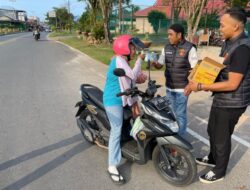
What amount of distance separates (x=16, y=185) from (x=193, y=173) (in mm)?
2033

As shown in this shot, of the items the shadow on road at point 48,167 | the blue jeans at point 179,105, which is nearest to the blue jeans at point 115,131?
the shadow on road at point 48,167

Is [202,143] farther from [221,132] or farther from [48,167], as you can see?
[48,167]

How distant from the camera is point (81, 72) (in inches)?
453

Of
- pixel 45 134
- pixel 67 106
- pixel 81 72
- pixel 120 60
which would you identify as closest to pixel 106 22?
pixel 81 72

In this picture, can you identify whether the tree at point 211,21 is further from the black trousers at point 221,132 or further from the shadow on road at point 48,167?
the black trousers at point 221,132

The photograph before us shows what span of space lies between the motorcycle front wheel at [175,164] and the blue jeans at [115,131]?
0.45 m

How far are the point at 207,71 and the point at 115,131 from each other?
1289 millimetres

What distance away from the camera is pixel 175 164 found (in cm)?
359

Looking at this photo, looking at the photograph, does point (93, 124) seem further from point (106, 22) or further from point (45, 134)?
point (106, 22)

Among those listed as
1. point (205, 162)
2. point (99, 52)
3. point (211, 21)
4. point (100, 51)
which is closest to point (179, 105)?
point (205, 162)

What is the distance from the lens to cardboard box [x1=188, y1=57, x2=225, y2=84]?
314cm

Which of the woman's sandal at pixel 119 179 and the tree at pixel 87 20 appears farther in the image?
the tree at pixel 87 20

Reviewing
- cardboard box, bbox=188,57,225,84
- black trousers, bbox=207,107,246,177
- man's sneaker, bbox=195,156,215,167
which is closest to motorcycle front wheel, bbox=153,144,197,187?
black trousers, bbox=207,107,246,177

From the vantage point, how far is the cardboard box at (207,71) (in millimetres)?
3137
